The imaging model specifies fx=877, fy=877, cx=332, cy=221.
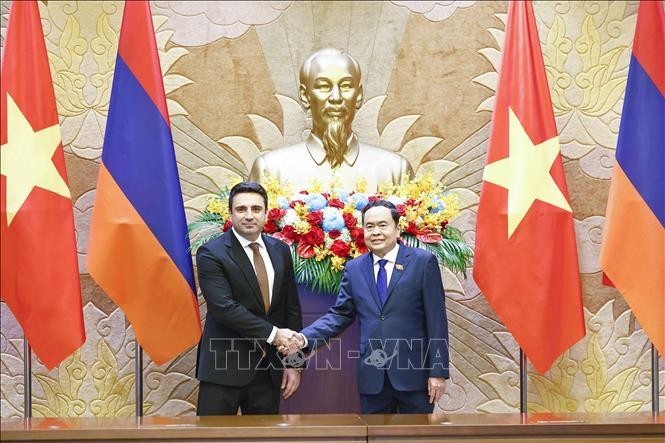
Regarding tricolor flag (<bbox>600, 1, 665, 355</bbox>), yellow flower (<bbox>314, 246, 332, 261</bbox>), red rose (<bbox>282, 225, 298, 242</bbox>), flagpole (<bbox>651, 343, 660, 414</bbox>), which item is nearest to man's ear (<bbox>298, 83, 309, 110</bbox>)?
red rose (<bbox>282, 225, 298, 242</bbox>)

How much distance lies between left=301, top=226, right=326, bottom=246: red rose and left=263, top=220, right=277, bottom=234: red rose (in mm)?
193

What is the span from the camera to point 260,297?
12.7 feet

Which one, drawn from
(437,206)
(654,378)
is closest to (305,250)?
(437,206)

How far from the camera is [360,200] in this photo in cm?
422

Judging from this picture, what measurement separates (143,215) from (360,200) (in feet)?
3.38

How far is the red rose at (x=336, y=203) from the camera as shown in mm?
4177

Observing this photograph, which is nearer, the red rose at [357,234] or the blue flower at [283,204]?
the red rose at [357,234]

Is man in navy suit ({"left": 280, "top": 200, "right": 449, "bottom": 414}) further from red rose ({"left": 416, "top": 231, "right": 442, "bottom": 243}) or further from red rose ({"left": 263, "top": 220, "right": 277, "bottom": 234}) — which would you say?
red rose ({"left": 263, "top": 220, "right": 277, "bottom": 234})

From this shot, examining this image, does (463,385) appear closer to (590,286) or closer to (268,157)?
(590,286)

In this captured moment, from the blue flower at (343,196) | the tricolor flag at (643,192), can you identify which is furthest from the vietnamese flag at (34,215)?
the tricolor flag at (643,192)

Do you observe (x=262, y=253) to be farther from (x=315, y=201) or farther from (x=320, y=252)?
(x=315, y=201)

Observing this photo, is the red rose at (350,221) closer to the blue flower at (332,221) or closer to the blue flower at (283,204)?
the blue flower at (332,221)

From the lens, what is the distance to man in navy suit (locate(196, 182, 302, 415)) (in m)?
3.79

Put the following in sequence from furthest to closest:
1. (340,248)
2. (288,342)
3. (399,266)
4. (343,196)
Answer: (343,196), (340,248), (399,266), (288,342)
